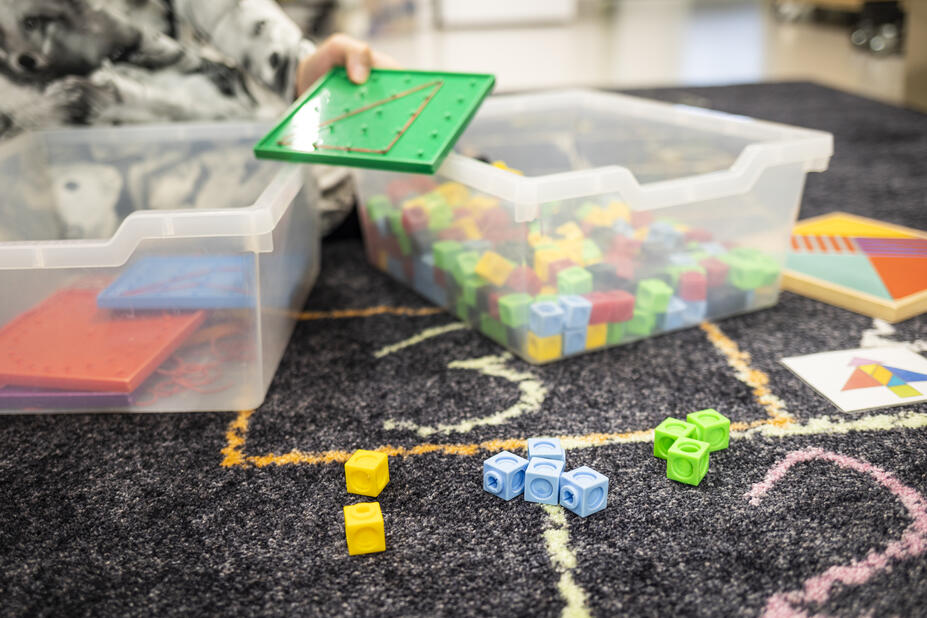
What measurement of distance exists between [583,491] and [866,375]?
37 centimetres

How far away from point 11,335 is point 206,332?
7.3 inches

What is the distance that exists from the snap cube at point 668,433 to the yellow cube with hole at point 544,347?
176 millimetres

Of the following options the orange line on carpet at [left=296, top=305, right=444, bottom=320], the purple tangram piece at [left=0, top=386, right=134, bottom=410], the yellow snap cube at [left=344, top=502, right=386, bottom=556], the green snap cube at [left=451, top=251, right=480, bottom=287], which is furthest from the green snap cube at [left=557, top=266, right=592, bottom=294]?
the purple tangram piece at [left=0, top=386, right=134, bottom=410]

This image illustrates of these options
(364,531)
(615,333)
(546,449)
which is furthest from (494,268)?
(364,531)

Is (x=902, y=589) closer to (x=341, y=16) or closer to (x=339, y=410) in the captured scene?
(x=339, y=410)

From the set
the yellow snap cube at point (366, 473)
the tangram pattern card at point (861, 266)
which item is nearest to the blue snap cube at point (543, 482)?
the yellow snap cube at point (366, 473)

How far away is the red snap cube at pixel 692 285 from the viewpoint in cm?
89

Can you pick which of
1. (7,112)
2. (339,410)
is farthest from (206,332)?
(7,112)

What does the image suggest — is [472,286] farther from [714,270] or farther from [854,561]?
[854,561]

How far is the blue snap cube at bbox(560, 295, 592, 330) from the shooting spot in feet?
2.69

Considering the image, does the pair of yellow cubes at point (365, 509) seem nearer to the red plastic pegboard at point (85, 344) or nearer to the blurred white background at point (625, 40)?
the red plastic pegboard at point (85, 344)

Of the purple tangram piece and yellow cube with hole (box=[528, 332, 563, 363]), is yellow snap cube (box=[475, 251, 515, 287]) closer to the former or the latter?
yellow cube with hole (box=[528, 332, 563, 363])

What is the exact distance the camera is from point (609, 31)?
370cm

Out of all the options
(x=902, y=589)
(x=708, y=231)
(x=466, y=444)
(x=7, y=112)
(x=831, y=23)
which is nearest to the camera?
(x=902, y=589)
